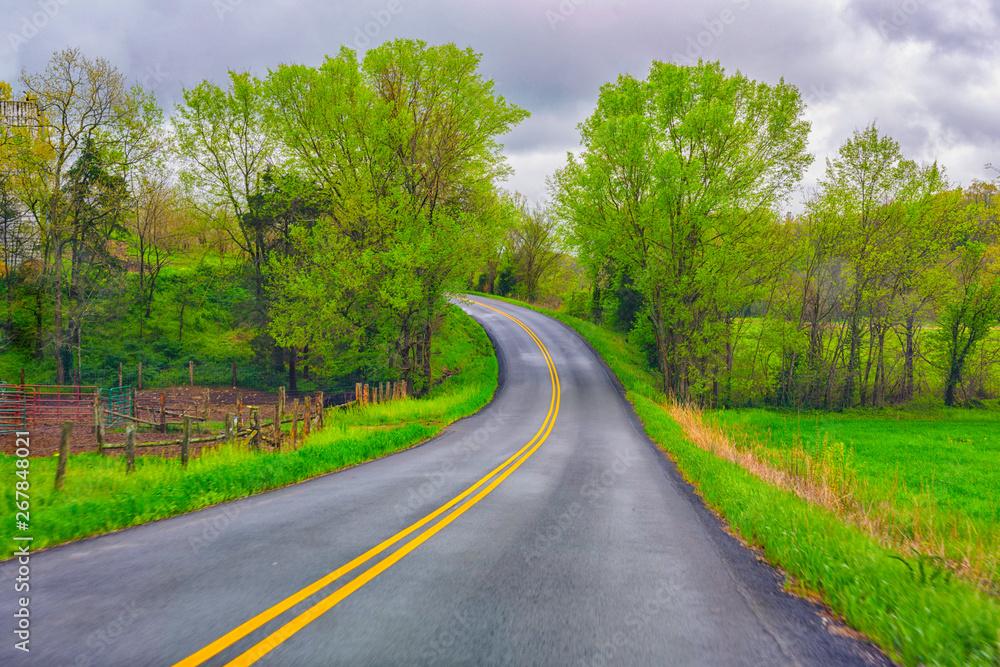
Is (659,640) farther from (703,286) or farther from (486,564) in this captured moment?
(703,286)

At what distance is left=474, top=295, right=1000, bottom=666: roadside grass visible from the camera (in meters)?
3.56

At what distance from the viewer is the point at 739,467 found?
34.3 ft

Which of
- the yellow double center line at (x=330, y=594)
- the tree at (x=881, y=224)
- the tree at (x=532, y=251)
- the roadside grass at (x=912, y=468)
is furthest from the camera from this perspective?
the tree at (x=532, y=251)

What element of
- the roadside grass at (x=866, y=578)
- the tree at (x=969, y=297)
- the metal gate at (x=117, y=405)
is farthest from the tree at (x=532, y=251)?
the roadside grass at (x=866, y=578)

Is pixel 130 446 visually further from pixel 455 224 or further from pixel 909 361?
pixel 909 361

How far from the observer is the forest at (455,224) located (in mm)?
25516

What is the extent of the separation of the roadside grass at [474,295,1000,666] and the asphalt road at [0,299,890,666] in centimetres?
29

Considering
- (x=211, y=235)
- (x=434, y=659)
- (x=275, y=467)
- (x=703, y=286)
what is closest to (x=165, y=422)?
(x=275, y=467)

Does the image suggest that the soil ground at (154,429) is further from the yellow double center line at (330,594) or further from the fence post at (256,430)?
the yellow double center line at (330,594)

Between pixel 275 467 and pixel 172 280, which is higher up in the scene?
pixel 172 280

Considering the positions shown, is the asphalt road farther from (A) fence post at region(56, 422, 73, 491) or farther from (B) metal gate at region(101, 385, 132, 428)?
(B) metal gate at region(101, 385, 132, 428)

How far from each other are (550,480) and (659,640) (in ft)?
21.8

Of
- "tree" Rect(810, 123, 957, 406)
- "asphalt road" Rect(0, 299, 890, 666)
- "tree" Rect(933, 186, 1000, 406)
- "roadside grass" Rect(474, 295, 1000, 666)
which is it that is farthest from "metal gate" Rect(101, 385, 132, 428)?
"tree" Rect(933, 186, 1000, 406)

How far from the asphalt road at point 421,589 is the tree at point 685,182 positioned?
2070cm
